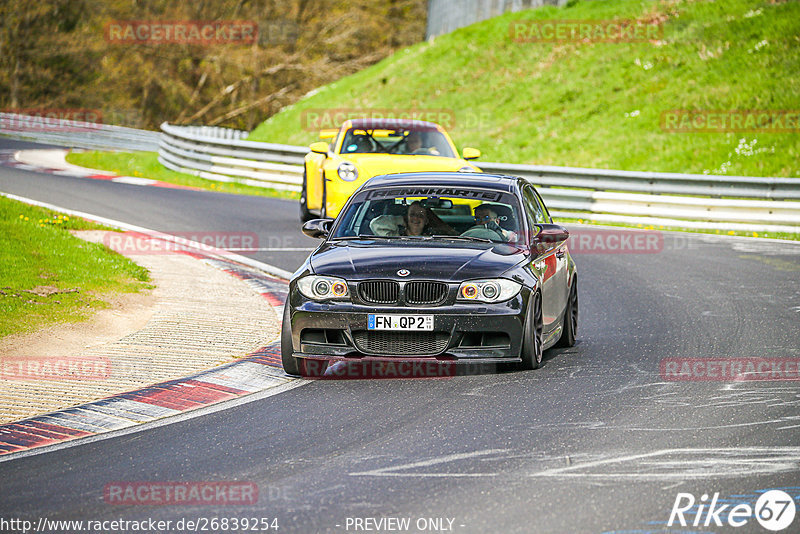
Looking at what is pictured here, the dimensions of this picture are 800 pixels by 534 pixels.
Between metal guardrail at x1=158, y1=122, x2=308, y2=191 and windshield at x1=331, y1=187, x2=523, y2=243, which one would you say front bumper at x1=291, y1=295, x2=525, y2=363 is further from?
metal guardrail at x1=158, y1=122, x2=308, y2=191

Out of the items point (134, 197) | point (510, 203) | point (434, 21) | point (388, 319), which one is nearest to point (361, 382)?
point (388, 319)

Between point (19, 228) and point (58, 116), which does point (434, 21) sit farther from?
point (19, 228)

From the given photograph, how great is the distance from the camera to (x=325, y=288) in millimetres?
8734

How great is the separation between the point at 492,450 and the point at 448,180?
3.92 meters

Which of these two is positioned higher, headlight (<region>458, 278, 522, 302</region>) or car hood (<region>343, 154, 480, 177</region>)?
car hood (<region>343, 154, 480, 177</region>)

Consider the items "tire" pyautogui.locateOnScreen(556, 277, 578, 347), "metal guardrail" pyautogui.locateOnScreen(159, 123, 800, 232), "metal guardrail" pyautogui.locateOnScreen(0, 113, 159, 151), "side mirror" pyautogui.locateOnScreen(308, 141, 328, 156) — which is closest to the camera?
"tire" pyautogui.locateOnScreen(556, 277, 578, 347)

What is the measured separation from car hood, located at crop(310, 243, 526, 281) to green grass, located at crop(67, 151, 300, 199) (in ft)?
53.9

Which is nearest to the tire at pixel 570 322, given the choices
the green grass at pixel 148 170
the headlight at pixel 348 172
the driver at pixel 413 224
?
the driver at pixel 413 224

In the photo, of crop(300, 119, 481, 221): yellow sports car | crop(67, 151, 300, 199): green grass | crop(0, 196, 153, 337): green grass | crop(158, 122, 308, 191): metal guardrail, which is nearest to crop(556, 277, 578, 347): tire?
crop(0, 196, 153, 337): green grass

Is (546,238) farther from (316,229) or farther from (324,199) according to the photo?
(324,199)

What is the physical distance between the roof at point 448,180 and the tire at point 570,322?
1.13 meters

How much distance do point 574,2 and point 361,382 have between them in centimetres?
3184

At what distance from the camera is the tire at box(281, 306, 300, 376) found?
8.80 metres

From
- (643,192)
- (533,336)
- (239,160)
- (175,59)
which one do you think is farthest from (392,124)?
(175,59)
